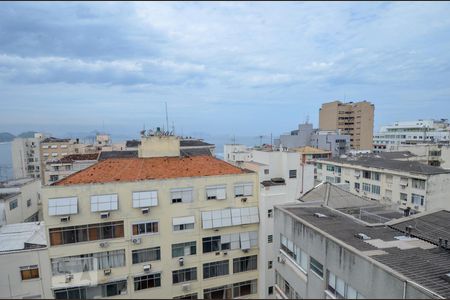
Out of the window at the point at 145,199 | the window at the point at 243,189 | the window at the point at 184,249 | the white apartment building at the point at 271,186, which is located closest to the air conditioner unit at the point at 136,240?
the window at the point at 145,199

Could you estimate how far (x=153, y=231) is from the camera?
19.0 metres

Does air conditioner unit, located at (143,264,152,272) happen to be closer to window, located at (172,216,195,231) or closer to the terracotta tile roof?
window, located at (172,216,195,231)

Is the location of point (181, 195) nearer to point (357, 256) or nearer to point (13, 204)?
point (357, 256)

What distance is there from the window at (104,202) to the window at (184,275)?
6.29m

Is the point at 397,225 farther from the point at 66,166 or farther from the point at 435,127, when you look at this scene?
the point at 435,127

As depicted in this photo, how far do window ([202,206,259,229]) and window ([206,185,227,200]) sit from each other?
0.97 m

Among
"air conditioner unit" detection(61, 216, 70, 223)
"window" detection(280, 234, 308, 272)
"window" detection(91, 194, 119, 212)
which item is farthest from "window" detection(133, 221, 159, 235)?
"window" detection(280, 234, 308, 272)

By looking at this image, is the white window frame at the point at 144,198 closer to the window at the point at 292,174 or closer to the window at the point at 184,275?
the window at the point at 184,275

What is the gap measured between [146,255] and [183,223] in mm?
3182

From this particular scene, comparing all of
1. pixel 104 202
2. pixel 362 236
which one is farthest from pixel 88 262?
pixel 362 236

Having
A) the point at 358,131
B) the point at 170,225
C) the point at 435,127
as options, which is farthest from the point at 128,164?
the point at 435,127

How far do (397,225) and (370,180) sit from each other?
2709 centimetres

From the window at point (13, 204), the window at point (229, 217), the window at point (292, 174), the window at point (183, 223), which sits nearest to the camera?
the window at point (183, 223)

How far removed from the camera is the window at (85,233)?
1739cm
